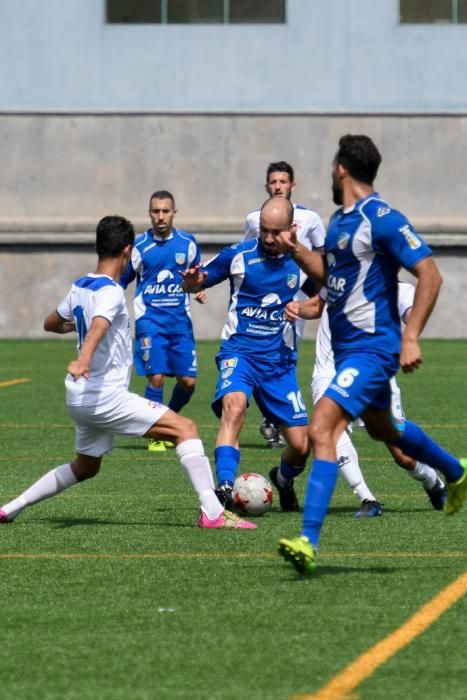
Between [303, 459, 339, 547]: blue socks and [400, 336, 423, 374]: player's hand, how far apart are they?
0.57 m

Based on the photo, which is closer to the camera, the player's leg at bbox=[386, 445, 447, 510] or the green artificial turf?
the green artificial turf

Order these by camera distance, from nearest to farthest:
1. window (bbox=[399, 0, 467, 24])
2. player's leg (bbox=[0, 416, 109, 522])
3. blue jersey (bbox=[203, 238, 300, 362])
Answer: player's leg (bbox=[0, 416, 109, 522]) → blue jersey (bbox=[203, 238, 300, 362]) → window (bbox=[399, 0, 467, 24])

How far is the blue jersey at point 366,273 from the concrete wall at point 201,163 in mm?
24279

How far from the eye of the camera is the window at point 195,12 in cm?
3269

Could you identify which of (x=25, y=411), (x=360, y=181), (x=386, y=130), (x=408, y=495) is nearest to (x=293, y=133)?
(x=386, y=130)

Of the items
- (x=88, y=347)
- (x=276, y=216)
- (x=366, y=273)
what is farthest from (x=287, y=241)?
(x=276, y=216)

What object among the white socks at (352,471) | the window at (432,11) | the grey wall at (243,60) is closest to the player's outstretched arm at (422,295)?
the white socks at (352,471)

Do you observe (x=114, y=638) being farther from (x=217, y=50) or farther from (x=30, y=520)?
(x=217, y=50)

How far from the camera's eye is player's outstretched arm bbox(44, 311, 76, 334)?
9047mm

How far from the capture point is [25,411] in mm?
17516

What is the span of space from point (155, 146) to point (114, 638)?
26490 mm

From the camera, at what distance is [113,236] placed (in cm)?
873

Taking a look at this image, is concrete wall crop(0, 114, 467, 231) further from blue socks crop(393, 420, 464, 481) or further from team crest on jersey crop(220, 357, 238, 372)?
blue socks crop(393, 420, 464, 481)

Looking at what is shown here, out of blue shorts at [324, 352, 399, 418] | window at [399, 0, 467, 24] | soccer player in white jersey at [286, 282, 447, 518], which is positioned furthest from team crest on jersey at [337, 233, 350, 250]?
window at [399, 0, 467, 24]
